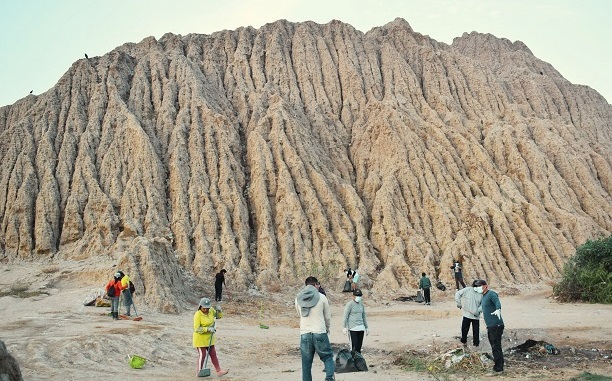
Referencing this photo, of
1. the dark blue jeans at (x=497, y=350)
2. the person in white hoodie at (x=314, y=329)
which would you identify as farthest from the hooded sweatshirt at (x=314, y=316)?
the dark blue jeans at (x=497, y=350)

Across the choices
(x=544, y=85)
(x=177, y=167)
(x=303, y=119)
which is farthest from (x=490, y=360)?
(x=544, y=85)

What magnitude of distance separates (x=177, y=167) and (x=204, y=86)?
10.2m

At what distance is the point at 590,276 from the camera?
19359mm

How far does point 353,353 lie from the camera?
9.73 meters

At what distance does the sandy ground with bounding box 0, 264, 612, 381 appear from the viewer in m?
9.30

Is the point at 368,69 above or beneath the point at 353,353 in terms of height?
above

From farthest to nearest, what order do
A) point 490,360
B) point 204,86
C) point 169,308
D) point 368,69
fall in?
1. point 368,69
2. point 204,86
3. point 169,308
4. point 490,360

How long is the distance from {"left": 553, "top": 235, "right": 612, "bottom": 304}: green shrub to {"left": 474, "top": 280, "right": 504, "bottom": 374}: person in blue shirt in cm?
1155

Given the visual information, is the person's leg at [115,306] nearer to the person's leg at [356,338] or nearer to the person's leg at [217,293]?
the person's leg at [217,293]

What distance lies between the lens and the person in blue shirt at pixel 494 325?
897 cm

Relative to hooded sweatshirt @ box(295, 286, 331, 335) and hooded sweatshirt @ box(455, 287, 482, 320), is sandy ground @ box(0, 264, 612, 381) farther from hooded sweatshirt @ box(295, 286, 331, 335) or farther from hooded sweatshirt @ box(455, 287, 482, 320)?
hooded sweatshirt @ box(295, 286, 331, 335)

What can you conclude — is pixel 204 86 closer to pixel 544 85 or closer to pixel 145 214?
pixel 145 214

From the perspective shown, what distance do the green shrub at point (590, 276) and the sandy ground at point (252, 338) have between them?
982 mm

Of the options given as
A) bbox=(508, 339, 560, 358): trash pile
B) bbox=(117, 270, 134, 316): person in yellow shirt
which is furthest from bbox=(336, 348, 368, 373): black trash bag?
bbox=(117, 270, 134, 316): person in yellow shirt
